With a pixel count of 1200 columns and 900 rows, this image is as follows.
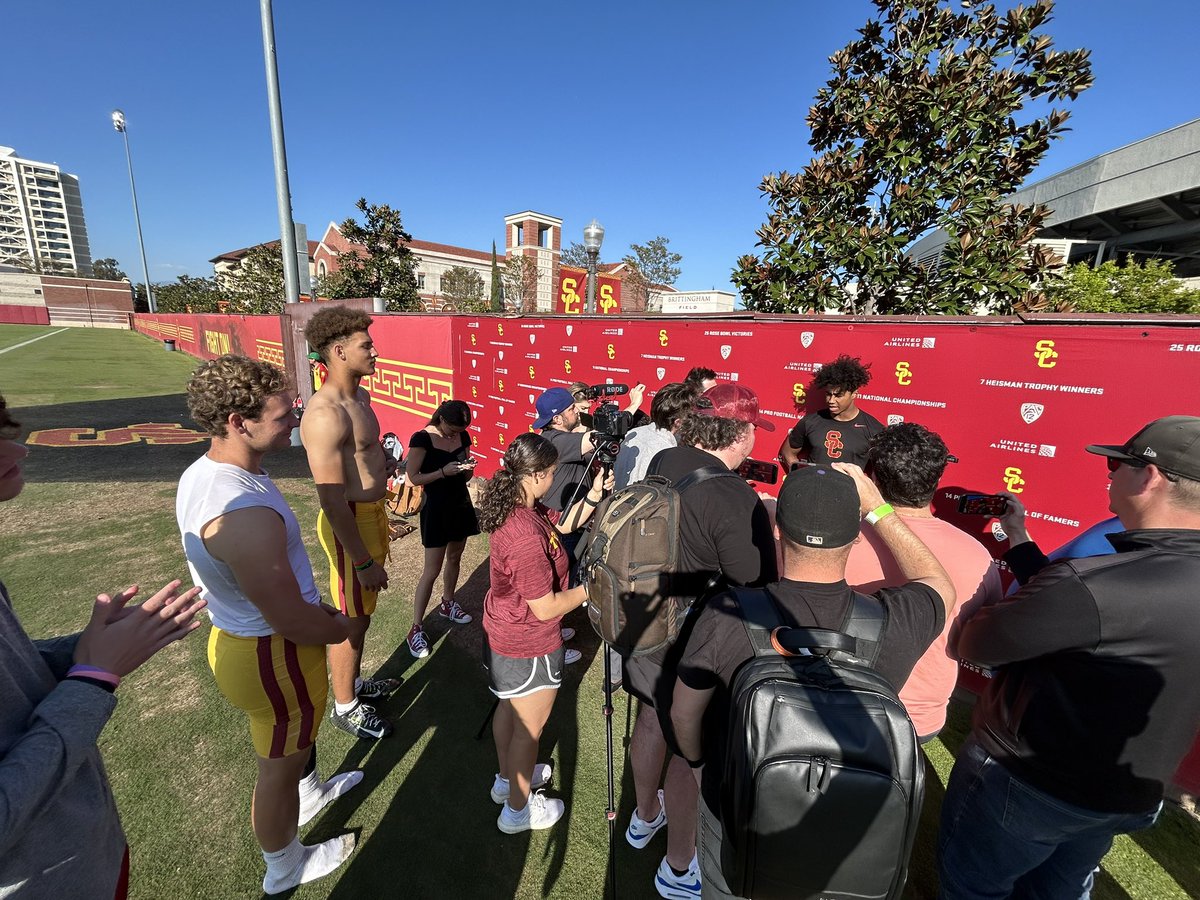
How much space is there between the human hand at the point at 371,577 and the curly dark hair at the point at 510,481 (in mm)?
1020

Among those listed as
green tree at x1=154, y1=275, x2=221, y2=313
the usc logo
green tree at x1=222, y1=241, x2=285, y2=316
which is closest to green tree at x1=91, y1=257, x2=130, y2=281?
green tree at x1=154, y1=275, x2=221, y2=313

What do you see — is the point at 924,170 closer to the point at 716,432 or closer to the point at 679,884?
the point at 716,432

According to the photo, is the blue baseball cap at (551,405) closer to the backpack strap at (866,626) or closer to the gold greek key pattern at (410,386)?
the backpack strap at (866,626)

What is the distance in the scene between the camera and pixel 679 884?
2.06 metres

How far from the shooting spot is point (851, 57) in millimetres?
4008

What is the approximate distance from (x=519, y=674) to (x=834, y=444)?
250 centimetres

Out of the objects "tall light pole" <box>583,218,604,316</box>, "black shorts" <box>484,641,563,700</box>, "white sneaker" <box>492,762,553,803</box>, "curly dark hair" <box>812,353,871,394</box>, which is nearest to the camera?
"black shorts" <box>484,641,563,700</box>

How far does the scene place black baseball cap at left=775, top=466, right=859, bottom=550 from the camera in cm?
128

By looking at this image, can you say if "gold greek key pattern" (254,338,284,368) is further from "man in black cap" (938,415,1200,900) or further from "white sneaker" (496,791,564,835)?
"man in black cap" (938,415,1200,900)

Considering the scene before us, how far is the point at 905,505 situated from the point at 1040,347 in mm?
1836

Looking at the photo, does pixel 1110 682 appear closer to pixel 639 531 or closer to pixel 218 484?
pixel 639 531

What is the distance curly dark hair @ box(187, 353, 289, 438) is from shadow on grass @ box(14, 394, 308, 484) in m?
5.87

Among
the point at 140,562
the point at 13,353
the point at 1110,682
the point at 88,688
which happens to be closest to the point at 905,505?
the point at 1110,682

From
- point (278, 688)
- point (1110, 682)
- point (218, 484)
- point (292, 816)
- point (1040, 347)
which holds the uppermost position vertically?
point (1040, 347)
